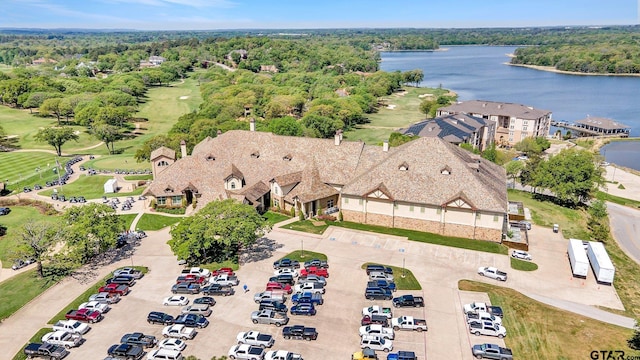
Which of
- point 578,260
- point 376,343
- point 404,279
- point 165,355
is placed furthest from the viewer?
point 578,260

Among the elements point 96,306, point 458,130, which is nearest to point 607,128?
point 458,130

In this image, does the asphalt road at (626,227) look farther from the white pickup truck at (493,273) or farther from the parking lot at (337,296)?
the white pickup truck at (493,273)

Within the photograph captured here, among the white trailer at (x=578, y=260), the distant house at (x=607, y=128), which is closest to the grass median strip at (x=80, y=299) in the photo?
the white trailer at (x=578, y=260)

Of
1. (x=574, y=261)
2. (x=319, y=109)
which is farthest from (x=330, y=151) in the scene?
(x=319, y=109)

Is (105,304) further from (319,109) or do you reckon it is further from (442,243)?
(319,109)

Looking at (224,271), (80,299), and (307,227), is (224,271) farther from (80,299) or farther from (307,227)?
(307,227)

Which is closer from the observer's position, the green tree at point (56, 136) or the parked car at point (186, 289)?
the parked car at point (186, 289)
